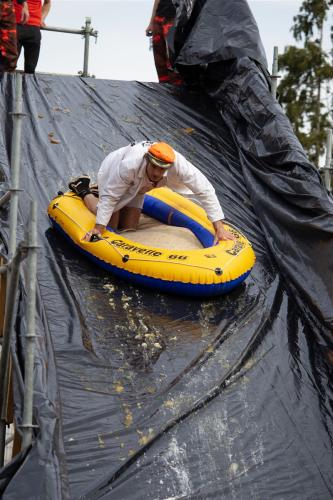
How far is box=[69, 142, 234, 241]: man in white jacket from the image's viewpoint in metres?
5.34

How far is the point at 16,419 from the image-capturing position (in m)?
3.90

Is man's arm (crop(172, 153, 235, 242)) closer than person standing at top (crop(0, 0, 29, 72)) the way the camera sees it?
Yes

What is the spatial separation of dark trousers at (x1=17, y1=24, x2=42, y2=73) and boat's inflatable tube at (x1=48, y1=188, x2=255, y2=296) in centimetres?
252

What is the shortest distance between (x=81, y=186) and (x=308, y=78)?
13.9 m

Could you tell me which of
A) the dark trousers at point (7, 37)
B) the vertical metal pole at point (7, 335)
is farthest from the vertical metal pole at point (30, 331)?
the dark trousers at point (7, 37)

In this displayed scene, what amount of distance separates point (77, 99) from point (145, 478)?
13.4 ft

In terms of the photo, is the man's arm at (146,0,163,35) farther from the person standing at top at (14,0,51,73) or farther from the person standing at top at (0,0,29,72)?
the person standing at top at (0,0,29,72)

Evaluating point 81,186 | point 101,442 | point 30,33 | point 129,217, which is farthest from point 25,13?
point 101,442

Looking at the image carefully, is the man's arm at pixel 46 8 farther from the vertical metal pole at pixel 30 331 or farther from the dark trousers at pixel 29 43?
the vertical metal pole at pixel 30 331

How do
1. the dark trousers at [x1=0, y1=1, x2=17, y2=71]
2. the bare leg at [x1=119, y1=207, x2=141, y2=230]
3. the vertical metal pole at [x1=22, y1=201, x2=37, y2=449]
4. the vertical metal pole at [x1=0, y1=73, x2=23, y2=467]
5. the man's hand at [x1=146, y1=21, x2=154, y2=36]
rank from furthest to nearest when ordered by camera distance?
the man's hand at [x1=146, y1=21, x2=154, y2=36], the dark trousers at [x1=0, y1=1, x2=17, y2=71], the bare leg at [x1=119, y1=207, x2=141, y2=230], the vertical metal pole at [x1=0, y1=73, x2=23, y2=467], the vertical metal pole at [x1=22, y1=201, x2=37, y2=449]

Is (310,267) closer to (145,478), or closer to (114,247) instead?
(114,247)

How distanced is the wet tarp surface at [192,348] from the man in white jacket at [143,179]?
38 centimetres

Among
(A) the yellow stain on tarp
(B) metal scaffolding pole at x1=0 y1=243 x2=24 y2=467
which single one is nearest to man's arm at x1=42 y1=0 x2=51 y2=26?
(B) metal scaffolding pole at x1=0 y1=243 x2=24 y2=467

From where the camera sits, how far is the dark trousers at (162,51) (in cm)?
819
